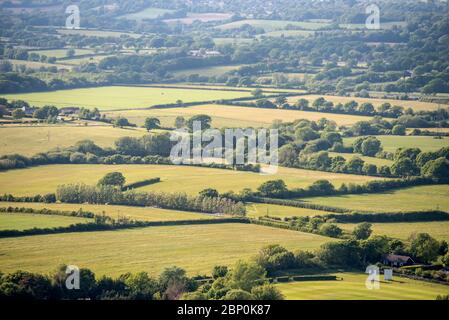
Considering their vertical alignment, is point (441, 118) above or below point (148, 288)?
above

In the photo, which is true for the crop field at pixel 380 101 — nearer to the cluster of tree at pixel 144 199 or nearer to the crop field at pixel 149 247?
the cluster of tree at pixel 144 199

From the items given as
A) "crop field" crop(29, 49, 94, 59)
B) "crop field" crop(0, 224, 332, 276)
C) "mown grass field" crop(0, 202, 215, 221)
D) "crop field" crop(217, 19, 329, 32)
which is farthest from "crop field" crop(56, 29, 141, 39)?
"crop field" crop(0, 224, 332, 276)

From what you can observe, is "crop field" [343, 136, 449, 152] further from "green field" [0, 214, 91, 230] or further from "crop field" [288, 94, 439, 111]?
"green field" [0, 214, 91, 230]

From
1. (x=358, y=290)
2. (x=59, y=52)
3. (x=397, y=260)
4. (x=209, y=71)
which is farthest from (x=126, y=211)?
(x=59, y=52)

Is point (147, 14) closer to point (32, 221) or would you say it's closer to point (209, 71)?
point (209, 71)
